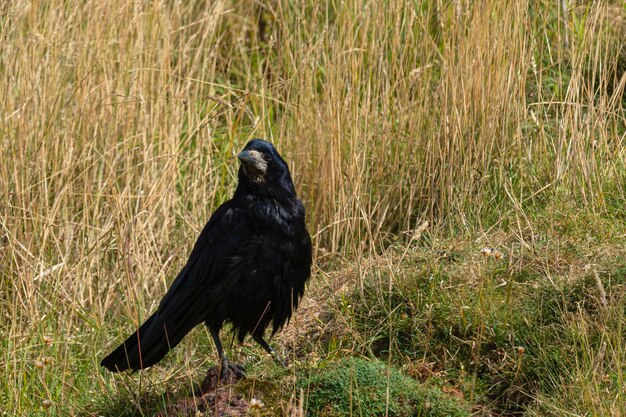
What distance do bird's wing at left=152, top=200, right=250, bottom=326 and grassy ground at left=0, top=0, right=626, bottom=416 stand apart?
28 centimetres

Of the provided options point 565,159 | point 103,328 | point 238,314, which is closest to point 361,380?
point 238,314

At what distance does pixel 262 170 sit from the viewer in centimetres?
436

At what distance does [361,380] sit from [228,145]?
2.73 metres

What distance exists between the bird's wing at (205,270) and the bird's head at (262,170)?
14 cm

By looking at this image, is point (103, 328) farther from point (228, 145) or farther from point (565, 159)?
point (565, 159)

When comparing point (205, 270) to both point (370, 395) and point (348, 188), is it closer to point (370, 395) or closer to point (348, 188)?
point (370, 395)

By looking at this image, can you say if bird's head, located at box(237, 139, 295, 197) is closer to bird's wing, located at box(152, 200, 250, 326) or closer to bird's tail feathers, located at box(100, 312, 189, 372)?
bird's wing, located at box(152, 200, 250, 326)

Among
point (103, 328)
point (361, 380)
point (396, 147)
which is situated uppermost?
point (396, 147)

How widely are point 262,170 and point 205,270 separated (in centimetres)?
48

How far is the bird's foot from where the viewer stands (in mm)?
3926

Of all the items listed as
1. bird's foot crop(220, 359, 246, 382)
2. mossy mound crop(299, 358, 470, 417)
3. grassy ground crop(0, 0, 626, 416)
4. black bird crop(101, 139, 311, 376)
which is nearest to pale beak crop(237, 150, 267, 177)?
black bird crop(101, 139, 311, 376)

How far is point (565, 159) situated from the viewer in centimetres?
520

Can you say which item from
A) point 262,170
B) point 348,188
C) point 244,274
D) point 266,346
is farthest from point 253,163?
point 348,188

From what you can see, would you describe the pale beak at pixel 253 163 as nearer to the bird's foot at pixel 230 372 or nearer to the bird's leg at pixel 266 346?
the bird's leg at pixel 266 346
